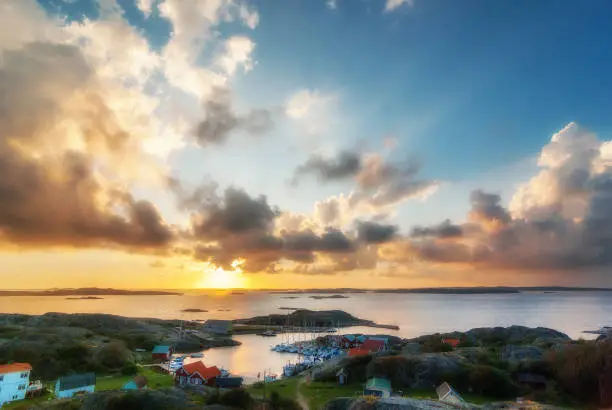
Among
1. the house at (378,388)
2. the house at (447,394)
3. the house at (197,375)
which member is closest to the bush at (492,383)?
the house at (447,394)

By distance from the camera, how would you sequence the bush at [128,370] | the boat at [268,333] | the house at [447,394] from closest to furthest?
1. the house at [447,394]
2. the bush at [128,370]
3. the boat at [268,333]

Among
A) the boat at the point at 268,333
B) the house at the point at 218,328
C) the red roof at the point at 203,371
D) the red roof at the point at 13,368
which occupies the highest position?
the red roof at the point at 13,368

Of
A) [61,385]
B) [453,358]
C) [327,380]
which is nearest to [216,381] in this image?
[327,380]

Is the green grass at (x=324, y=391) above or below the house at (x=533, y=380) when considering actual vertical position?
below

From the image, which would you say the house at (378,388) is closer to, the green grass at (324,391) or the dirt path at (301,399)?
the green grass at (324,391)

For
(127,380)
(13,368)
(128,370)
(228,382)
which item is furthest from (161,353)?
(13,368)

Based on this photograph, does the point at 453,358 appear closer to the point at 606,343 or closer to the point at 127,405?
the point at 606,343
